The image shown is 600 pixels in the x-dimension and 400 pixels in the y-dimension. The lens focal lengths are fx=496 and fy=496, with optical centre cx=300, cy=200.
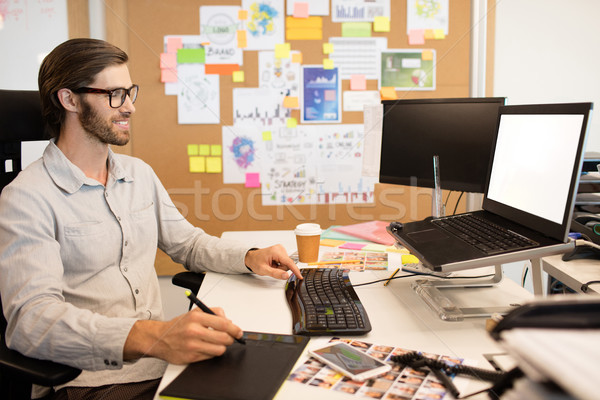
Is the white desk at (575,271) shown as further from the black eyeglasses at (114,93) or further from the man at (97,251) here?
the black eyeglasses at (114,93)

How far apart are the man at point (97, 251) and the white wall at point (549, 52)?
7.32 ft

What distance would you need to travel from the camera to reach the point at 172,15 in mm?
2861

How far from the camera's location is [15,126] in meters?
1.32

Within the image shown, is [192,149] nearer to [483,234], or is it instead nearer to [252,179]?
[252,179]

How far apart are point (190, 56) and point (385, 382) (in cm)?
249

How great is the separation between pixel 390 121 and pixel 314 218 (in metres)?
1.26

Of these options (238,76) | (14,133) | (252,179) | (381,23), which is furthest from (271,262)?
(381,23)

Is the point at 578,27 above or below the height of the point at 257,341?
above

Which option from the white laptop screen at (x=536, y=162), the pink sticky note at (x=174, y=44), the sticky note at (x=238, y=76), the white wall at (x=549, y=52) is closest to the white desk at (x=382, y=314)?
the white laptop screen at (x=536, y=162)

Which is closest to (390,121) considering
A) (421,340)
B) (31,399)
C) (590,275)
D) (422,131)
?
(422,131)

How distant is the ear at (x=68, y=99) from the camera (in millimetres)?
1420

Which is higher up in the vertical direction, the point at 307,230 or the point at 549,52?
the point at 549,52

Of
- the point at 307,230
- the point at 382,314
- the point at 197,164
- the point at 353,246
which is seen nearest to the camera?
the point at 382,314

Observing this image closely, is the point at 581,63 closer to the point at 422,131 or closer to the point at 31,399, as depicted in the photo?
the point at 422,131
